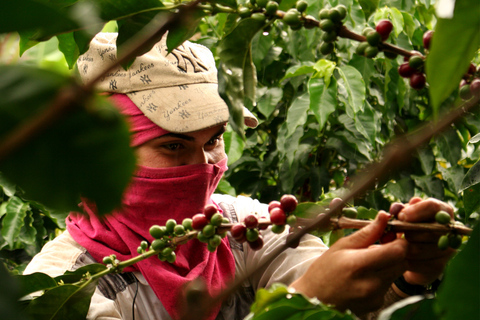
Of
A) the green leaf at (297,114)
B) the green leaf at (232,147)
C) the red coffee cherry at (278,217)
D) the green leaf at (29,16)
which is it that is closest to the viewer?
the green leaf at (29,16)

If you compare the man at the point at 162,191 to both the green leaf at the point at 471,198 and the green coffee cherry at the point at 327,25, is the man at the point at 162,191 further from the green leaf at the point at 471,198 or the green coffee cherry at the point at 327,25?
the green coffee cherry at the point at 327,25

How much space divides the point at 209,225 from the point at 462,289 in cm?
34

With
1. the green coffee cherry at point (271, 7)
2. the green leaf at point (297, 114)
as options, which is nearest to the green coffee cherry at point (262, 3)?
the green coffee cherry at point (271, 7)

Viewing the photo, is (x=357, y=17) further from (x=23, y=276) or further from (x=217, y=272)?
(x=23, y=276)

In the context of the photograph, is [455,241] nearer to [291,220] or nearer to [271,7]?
[291,220]

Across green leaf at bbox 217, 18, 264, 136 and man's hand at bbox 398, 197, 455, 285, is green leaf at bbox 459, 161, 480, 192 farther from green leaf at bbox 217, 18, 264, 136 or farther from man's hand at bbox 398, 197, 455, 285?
green leaf at bbox 217, 18, 264, 136

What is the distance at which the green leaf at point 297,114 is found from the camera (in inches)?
62.8

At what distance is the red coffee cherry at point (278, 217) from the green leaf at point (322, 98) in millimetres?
915

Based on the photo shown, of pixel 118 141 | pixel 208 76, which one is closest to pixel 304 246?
pixel 208 76

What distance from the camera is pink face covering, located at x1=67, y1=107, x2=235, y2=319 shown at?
114cm

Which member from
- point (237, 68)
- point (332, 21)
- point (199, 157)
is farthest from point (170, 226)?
point (199, 157)

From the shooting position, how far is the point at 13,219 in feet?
5.90

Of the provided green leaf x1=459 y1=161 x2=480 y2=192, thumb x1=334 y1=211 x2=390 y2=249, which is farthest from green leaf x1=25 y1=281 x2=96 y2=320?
green leaf x1=459 y1=161 x2=480 y2=192

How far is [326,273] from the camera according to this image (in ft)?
2.02
